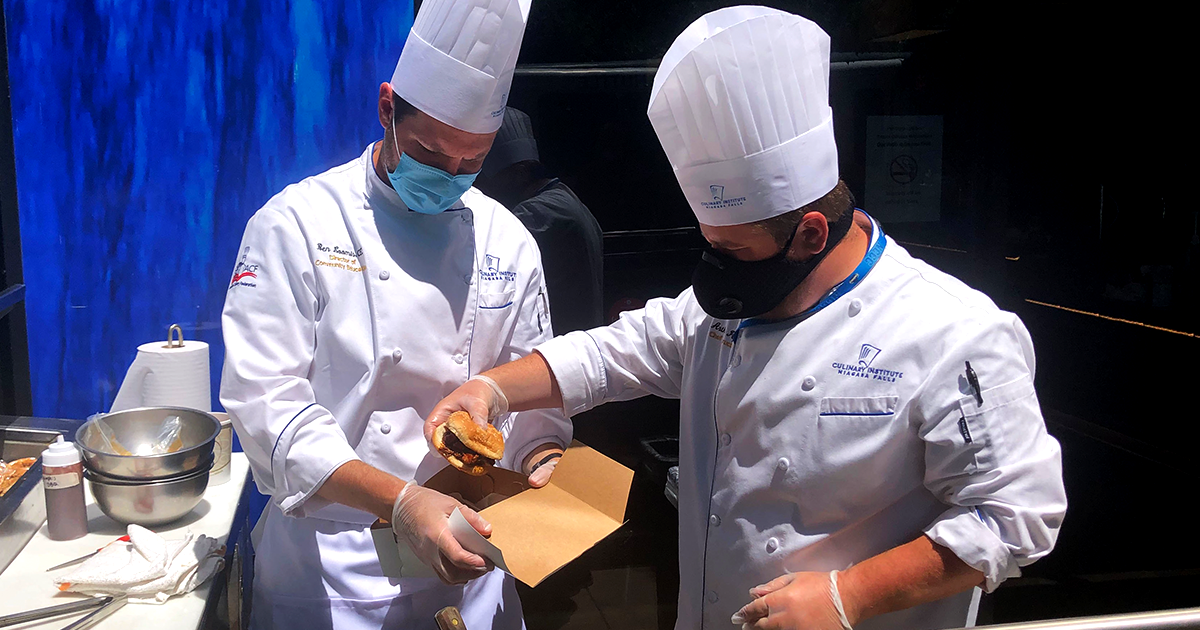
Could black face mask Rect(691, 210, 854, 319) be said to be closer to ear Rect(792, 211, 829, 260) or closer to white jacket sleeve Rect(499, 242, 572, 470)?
ear Rect(792, 211, 829, 260)

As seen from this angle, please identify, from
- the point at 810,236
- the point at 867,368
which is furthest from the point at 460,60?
the point at 867,368

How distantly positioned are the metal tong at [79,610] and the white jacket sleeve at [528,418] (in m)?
0.82

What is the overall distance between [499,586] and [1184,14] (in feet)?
8.59

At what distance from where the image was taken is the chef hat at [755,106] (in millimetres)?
1488

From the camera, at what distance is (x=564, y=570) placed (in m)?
2.83

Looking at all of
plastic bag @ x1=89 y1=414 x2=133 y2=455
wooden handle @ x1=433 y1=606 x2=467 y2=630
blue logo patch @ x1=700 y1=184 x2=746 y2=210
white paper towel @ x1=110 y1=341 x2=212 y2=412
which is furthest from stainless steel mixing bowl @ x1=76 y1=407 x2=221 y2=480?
blue logo patch @ x1=700 y1=184 x2=746 y2=210

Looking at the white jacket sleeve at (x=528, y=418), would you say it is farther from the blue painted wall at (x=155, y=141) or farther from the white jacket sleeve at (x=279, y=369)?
the blue painted wall at (x=155, y=141)

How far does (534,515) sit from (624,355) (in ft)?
1.60

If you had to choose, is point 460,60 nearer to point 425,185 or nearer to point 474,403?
point 425,185

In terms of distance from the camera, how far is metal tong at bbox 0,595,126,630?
151cm

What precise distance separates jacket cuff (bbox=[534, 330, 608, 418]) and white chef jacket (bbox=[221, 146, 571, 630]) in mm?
133

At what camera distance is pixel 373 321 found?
1.75 m

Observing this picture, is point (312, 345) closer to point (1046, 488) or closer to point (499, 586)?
point (499, 586)

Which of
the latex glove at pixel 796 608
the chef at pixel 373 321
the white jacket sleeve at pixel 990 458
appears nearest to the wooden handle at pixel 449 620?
the chef at pixel 373 321
